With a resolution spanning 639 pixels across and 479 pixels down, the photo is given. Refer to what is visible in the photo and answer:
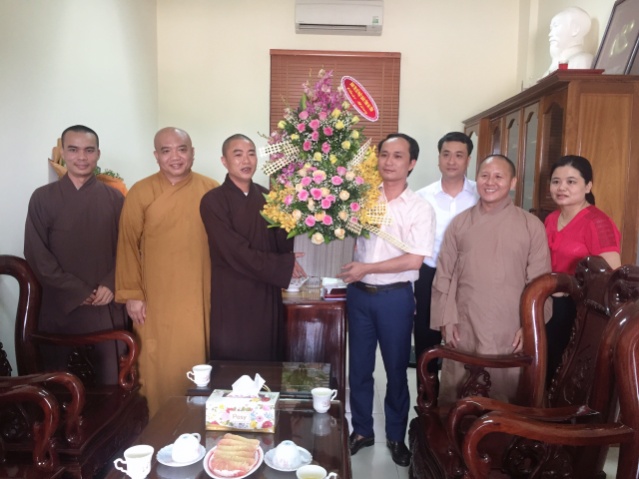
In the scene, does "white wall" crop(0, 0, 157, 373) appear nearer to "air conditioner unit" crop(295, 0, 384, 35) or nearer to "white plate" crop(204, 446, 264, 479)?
"air conditioner unit" crop(295, 0, 384, 35)

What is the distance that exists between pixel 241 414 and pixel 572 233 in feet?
4.80

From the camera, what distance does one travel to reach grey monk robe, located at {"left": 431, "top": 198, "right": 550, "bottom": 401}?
6.07 feet

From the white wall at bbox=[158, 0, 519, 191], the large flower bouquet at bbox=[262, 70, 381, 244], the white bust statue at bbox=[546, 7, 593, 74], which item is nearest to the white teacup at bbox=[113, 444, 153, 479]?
the large flower bouquet at bbox=[262, 70, 381, 244]

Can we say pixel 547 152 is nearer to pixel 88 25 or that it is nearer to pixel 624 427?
pixel 624 427

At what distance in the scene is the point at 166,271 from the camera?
2.24m

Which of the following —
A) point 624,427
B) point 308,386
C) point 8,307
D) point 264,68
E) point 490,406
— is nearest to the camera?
point 624,427

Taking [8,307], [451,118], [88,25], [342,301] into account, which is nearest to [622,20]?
[451,118]

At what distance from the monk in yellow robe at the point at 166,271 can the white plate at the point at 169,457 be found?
38.9 inches

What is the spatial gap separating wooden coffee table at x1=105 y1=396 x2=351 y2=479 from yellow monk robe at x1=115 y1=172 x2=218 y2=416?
0.63 meters

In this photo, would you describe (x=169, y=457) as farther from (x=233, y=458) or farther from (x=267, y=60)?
(x=267, y=60)

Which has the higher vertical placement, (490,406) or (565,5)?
(565,5)

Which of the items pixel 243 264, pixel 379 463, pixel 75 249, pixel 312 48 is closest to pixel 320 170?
pixel 243 264

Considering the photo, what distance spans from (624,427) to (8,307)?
250 centimetres

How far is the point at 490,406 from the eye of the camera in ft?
4.08
